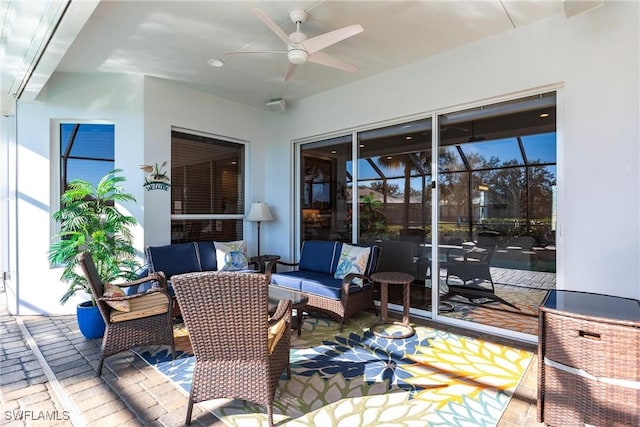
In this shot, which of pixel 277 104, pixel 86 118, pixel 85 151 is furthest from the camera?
pixel 277 104

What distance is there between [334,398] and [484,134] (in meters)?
3.08

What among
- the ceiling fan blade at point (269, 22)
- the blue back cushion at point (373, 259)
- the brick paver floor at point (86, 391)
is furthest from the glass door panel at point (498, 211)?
the ceiling fan blade at point (269, 22)

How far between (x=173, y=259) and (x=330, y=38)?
3.18 metres

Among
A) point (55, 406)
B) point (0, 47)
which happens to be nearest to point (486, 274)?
point (55, 406)

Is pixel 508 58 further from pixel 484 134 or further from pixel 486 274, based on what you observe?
pixel 486 274

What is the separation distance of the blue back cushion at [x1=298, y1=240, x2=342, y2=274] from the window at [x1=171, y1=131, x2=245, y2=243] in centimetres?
152

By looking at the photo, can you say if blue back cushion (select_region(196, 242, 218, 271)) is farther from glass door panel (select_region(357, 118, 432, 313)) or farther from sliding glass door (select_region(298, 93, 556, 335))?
glass door panel (select_region(357, 118, 432, 313))

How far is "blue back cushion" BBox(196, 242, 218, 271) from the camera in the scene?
4.45 meters

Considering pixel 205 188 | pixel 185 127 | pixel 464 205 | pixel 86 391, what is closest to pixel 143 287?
pixel 86 391

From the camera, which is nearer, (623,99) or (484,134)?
(623,99)

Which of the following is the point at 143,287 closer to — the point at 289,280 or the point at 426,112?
the point at 289,280

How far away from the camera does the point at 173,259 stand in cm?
421

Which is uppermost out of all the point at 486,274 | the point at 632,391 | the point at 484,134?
the point at 484,134

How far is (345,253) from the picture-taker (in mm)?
4242
